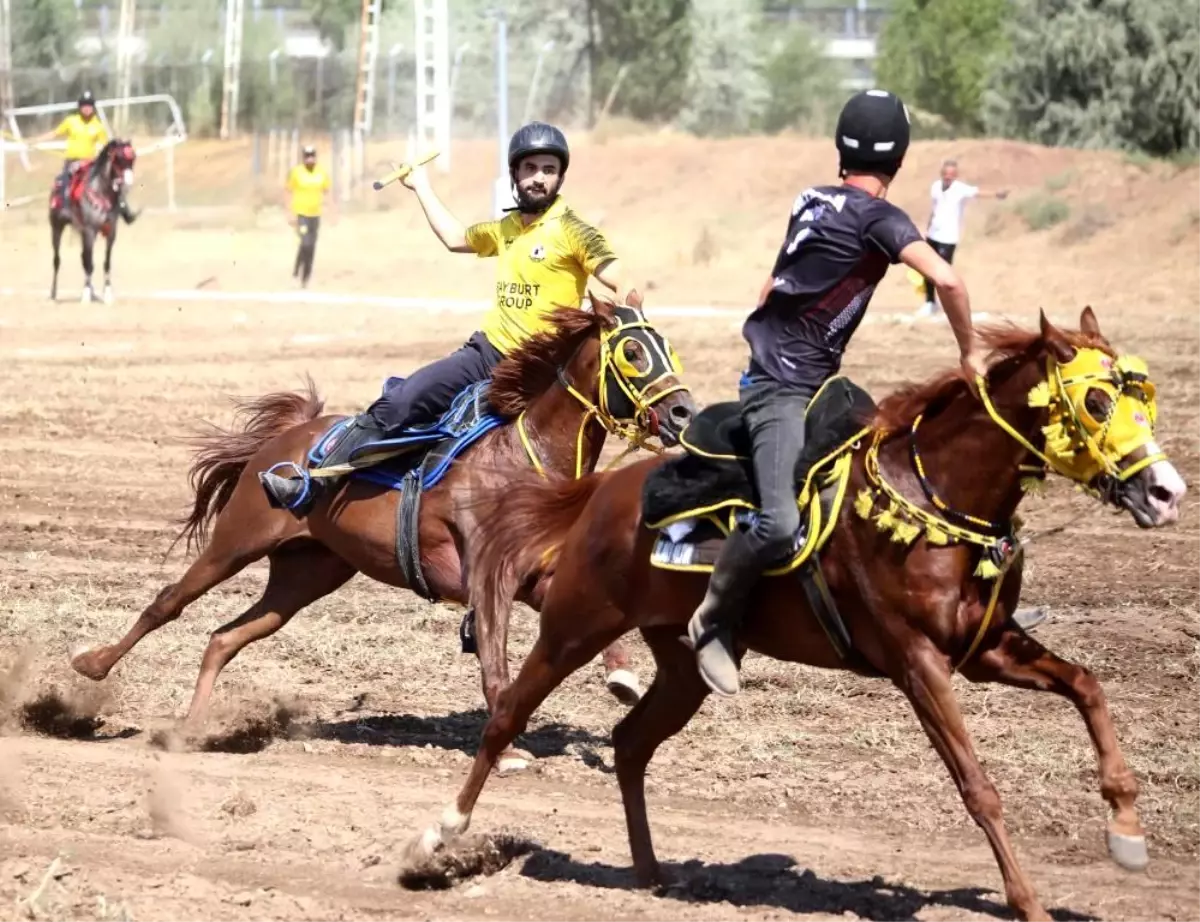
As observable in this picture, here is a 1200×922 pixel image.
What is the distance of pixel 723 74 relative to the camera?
5506cm

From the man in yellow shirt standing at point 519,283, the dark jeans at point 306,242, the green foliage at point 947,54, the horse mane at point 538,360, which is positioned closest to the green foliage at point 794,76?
the green foliage at point 947,54

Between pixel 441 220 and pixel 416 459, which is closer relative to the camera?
pixel 416 459

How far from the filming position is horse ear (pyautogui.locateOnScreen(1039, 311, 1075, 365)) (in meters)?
5.72

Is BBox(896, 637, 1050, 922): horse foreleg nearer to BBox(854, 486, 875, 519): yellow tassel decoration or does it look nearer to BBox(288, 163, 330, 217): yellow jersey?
BBox(854, 486, 875, 519): yellow tassel decoration

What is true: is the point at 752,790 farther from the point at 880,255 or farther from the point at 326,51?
the point at 326,51

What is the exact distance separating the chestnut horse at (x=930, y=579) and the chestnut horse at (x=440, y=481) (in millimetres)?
1256

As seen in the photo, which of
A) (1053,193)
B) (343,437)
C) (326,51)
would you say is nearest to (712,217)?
(1053,193)

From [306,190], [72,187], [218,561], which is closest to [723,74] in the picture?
[306,190]

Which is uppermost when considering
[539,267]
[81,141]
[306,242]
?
[539,267]

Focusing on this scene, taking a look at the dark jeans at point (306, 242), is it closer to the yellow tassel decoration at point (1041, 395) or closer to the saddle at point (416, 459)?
the saddle at point (416, 459)

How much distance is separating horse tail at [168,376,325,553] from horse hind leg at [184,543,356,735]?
52 cm

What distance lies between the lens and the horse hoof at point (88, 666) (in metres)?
8.93

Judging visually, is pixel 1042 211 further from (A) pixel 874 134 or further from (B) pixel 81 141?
(A) pixel 874 134

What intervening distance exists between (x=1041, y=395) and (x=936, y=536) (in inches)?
21.4
